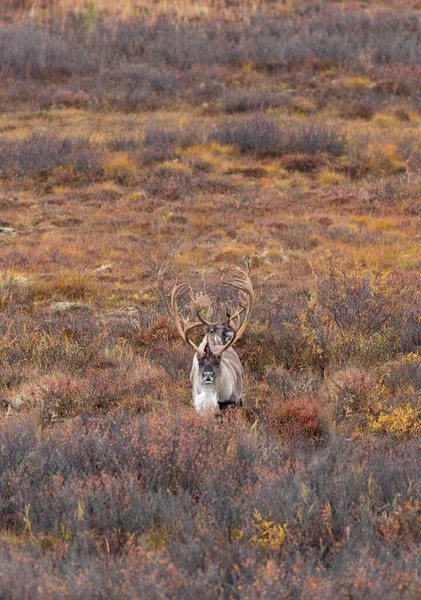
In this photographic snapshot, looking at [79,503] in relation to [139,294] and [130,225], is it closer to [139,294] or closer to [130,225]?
[139,294]

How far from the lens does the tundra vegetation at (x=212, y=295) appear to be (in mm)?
4230

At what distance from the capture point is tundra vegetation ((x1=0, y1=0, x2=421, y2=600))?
423cm

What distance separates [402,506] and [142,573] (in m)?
1.69

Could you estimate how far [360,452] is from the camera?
5406 millimetres

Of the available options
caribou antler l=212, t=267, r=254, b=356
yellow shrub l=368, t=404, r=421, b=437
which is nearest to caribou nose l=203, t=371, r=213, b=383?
caribou antler l=212, t=267, r=254, b=356

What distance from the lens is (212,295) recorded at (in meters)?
10.0

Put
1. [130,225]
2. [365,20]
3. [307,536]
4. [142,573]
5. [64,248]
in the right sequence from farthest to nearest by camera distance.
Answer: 1. [365,20]
2. [130,225]
3. [64,248]
4. [307,536]
5. [142,573]

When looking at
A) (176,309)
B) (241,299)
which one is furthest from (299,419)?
(241,299)

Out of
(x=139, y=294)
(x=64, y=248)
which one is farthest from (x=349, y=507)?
(x=64, y=248)

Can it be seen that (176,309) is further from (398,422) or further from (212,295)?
(212,295)

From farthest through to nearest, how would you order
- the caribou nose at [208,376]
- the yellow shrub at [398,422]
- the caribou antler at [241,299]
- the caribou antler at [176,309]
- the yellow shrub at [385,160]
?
1. the yellow shrub at [385,160]
2. the caribou antler at [176,309]
3. the caribou antler at [241,299]
4. the caribou nose at [208,376]
5. the yellow shrub at [398,422]

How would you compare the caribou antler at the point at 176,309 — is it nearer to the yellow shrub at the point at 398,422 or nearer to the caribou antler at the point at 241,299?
the caribou antler at the point at 241,299

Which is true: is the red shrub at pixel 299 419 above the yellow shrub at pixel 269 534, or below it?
below

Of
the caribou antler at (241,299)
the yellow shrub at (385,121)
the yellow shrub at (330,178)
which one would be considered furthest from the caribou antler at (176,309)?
the yellow shrub at (385,121)
